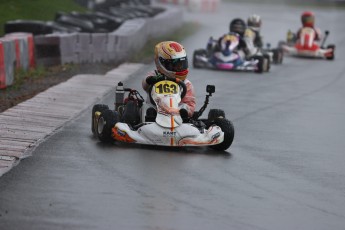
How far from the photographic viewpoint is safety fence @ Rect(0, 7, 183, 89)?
50.4 feet

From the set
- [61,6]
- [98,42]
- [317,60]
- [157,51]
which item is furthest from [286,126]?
[61,6]

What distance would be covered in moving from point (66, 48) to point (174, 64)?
804 cm

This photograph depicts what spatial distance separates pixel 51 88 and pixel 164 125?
16.5 ft

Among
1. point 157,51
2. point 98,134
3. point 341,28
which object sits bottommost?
point 341,28

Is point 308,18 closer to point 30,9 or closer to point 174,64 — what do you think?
point 30,9

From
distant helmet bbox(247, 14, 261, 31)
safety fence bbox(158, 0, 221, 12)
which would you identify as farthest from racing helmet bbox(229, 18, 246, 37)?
safety fence bbox(158, 0, 221, 12)

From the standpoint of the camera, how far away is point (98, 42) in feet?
66.0

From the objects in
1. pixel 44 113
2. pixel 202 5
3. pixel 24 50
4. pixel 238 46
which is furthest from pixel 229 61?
pixel 202 5

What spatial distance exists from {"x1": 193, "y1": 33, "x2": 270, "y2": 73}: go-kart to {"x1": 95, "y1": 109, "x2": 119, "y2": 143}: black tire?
10315 millimetres

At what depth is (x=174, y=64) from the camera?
1109cm

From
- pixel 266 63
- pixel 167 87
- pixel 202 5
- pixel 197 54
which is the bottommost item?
pixel 202 5

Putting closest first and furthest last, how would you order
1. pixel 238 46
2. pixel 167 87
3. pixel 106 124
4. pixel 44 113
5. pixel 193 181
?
pixel 193 181 → pixel 106 124 → pixel 167 87 → pixel 44 113 → pixel 238 46

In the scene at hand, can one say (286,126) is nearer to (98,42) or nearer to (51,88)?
(51,88)

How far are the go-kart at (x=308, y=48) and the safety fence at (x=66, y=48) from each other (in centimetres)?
415
